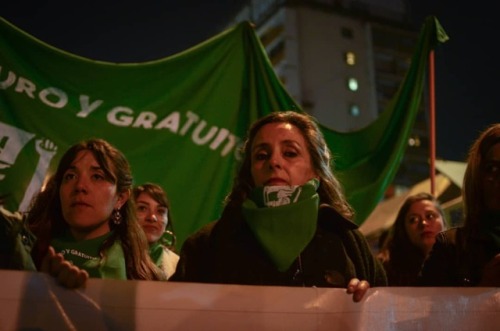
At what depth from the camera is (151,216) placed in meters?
2.70

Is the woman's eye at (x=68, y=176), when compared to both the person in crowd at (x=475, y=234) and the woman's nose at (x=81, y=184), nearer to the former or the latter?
the woman's nose at (x=81, y=184)

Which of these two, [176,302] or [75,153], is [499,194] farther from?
[75,153]

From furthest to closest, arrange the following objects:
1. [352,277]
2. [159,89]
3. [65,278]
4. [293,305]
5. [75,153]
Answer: [159,89] → [75,153] → [352,277] → [293,305] → [65,278]

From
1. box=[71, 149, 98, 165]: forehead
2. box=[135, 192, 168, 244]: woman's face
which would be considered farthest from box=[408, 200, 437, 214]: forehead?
box=[71, 149, 98, 165]: forehead

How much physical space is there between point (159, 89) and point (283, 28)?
3578 centimetres

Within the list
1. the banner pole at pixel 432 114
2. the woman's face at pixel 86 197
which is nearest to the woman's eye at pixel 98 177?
the woman's face at pixel 86 197

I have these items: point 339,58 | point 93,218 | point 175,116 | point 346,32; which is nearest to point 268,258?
point 93,218

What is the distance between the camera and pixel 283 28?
37.9 metres

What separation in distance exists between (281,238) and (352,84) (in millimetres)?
38475

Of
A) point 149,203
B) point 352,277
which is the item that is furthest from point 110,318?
point 149,203

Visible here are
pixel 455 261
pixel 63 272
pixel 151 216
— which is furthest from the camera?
pixel 151 216

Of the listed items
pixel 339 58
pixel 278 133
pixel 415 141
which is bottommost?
pixel 415 141

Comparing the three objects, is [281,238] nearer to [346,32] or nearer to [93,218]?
[93,218]

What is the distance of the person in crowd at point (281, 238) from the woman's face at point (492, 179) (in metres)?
0.39
